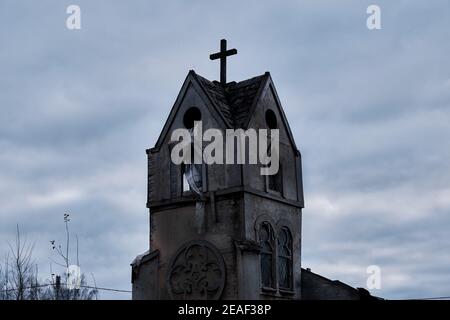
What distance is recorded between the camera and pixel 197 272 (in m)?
24.7

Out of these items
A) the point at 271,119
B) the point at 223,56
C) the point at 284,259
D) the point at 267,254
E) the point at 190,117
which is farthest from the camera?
the point at 223,56

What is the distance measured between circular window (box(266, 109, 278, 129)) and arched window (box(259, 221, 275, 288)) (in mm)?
4180

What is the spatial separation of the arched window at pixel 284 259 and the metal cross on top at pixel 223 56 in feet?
21.6

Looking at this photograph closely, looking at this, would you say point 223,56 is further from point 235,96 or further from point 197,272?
point 197,272

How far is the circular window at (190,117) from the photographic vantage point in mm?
26609

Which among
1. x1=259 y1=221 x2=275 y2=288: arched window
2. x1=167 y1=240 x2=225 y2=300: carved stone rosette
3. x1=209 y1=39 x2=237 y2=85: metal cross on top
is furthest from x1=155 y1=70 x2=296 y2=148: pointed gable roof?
x1=167 y1=240 x2=225 y2=300: carved stone rosette

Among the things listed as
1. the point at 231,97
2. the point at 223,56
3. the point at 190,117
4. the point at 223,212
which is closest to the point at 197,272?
the point at 223,212

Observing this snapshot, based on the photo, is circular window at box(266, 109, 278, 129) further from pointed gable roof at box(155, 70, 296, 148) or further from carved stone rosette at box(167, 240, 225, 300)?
carved stone rosette at box(167, 240, 225, 300)

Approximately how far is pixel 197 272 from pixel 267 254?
8.59 ft

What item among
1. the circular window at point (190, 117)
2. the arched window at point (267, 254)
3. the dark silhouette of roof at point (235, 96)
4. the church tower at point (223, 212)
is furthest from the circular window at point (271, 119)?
the arched window at point (267, 254)
